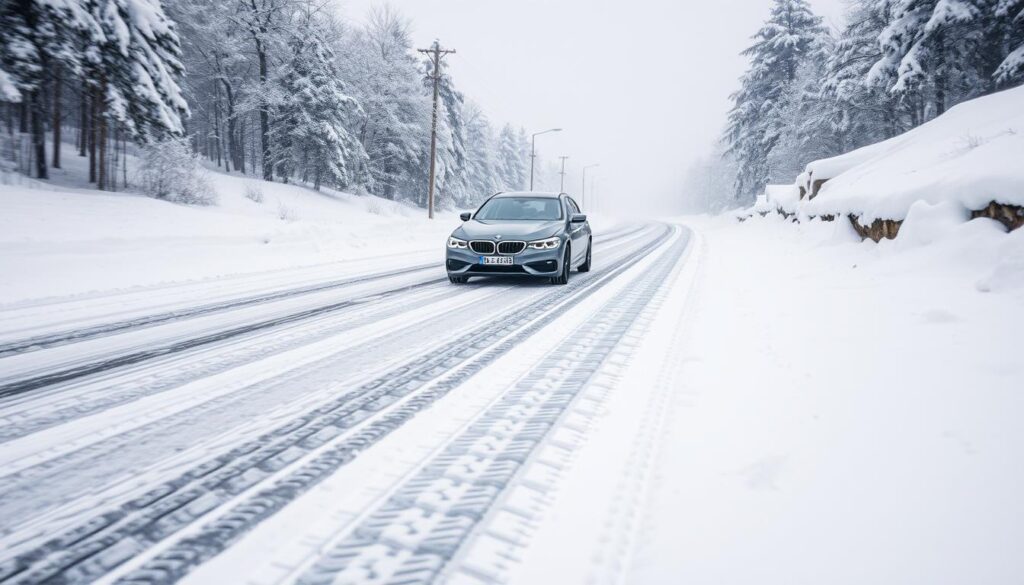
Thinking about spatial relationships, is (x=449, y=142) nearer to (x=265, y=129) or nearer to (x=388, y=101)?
(x=388, y=101)

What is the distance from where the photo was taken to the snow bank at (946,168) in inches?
228

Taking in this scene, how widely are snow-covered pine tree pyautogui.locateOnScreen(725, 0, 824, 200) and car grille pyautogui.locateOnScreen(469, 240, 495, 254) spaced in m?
32.7

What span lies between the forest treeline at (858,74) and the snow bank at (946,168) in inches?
332

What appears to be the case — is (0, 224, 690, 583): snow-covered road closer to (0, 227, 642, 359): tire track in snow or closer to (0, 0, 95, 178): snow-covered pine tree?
(0, 227, 642, 359): tire track in snow

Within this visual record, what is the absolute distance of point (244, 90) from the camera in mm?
29031

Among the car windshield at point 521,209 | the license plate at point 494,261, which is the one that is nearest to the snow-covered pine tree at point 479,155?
the car windshield at point 521,209

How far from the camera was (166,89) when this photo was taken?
15727mm

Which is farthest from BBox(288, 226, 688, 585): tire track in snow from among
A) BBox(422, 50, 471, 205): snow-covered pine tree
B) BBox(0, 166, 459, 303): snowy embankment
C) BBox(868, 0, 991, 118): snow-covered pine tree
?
BBox(422, 50, 471, 205): snow-covered pine tree

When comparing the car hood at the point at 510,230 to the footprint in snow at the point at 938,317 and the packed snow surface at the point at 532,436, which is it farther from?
the footprint in snow at the point at 938,317

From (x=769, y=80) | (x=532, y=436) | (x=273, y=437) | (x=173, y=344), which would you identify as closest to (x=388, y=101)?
(x=769, y=80)

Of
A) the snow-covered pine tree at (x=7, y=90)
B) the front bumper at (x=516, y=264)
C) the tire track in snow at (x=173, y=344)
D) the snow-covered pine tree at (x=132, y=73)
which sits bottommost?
the tire track in snow at (x=173, y=344)

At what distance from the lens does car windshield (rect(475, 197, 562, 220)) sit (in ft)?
29.2

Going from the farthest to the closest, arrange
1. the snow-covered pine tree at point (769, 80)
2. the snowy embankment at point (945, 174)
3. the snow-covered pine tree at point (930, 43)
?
the snow-covered pine tree at point (769, 80), the snow-covered pine tree at point (930, 43), the snowy embankment at point (945, 174)

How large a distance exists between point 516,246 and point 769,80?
35254 millimetres
